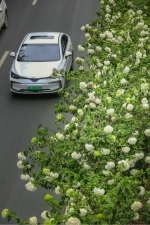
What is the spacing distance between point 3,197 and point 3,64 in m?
8.39

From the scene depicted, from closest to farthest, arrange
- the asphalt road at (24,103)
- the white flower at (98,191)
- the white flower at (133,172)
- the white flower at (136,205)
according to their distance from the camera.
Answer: the white flower at (136,205), the white flower at (98,191), the white flower at (133,172), the asphalt road at (24,103)

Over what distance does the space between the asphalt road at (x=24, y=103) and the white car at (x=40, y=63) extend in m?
0.40

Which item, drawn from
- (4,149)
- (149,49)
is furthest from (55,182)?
(4,149)

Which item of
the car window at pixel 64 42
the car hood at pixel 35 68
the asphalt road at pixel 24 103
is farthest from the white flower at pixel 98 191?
the car window at pixel 64 42

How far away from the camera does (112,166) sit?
294 inches

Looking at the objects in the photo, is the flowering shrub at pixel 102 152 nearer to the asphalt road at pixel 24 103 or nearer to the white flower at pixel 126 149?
the white flower at pixel 126 149

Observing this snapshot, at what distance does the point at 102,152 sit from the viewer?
7.64 m

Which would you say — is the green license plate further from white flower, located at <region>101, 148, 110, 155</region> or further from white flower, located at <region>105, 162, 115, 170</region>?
white flower, located at <region>105, 162, 115, 170</region>

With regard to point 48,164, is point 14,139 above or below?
below

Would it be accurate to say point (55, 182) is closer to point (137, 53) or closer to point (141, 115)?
point (141, 115)

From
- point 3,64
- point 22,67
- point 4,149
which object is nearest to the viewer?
point 4,149

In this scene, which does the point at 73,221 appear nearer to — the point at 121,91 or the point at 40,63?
the point at 121,91

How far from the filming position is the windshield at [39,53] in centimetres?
1789

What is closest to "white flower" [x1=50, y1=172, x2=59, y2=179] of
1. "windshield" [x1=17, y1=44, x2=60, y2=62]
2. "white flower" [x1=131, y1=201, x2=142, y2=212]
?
"white flower" [x1=131, y1=201, x2=142, y2=212]
